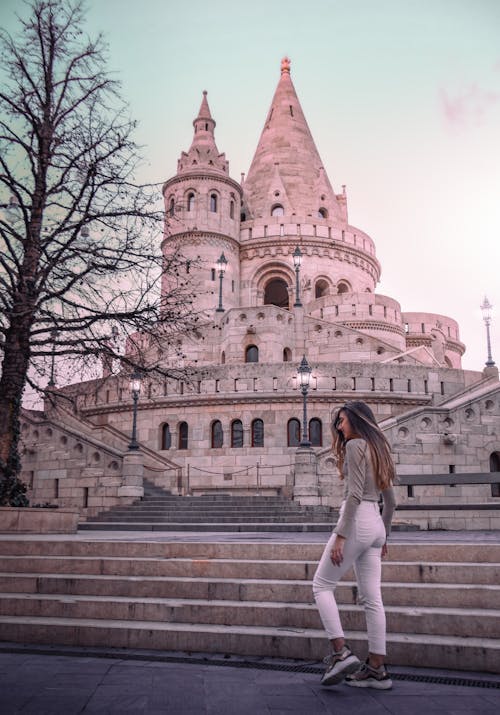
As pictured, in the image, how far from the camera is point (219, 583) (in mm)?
6848

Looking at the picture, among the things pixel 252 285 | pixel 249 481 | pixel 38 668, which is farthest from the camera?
pixel 252 285

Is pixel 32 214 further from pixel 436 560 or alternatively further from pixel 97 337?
pixel 436 560

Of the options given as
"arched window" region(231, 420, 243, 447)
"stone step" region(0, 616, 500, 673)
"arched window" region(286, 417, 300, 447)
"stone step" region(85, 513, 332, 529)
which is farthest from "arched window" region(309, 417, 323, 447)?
"stone step" region(0, 616, 500, 673)

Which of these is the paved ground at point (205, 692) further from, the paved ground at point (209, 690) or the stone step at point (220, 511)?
the stone step at point (220, 511)

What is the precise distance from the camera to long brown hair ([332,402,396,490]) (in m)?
4.93

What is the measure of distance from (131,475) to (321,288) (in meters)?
27.6

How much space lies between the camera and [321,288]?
149 feet

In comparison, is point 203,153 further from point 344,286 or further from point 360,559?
point 360,559

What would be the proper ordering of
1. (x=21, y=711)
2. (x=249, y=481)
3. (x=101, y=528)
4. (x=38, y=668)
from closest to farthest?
1. (x=21, y=711)
2. (x=38, y=668)
3. (x=101, y=528)
4. (x=249, y=481)

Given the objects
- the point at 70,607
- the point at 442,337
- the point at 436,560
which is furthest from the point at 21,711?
the point at 442,337

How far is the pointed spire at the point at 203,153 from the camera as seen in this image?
1671 inches

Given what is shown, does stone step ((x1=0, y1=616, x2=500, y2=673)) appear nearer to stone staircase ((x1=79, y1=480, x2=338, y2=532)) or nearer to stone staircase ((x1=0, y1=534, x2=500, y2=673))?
stone staircase ((x1=0, y1=534, x2=500, y2=673))

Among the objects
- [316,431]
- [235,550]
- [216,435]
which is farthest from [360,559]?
[216,435]

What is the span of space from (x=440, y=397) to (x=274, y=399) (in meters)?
6.75
